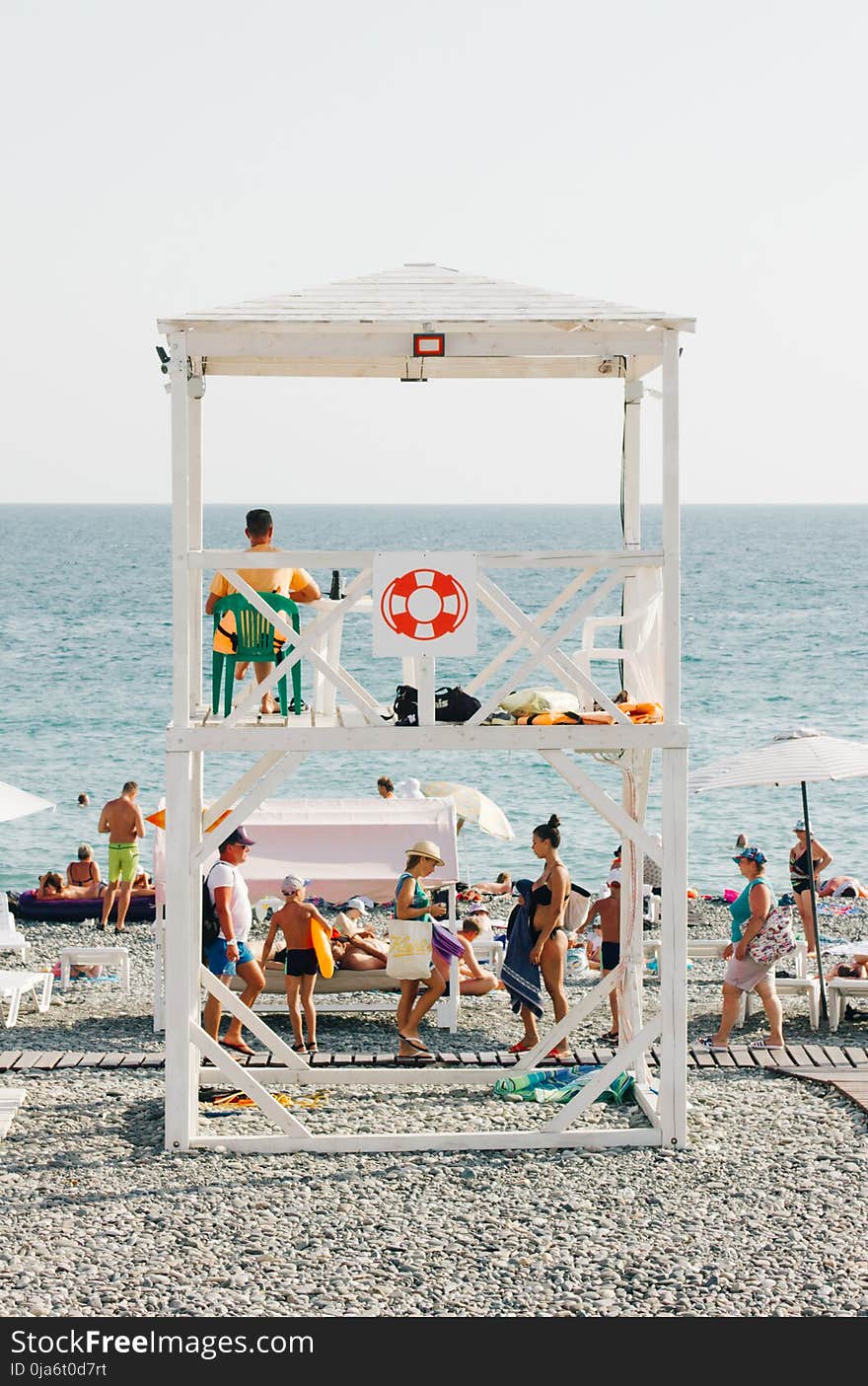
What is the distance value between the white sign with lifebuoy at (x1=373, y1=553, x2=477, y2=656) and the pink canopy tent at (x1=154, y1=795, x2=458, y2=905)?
201 inches

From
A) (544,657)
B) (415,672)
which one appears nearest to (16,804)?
(415,672)

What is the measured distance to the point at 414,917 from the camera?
13.1m

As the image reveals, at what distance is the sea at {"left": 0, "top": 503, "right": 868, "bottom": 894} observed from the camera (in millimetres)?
33719

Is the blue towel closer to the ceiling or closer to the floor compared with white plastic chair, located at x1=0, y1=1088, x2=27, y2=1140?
closer to the ceiling

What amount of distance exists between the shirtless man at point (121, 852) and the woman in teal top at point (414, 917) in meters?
8.28

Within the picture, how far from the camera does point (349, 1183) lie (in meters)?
10.4

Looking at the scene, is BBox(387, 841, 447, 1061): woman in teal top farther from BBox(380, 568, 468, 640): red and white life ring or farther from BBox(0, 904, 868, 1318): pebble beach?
BBox(380, 568, 468, 640): red and white life ring

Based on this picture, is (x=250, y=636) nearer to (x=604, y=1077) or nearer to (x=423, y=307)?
(x=423, y=307)

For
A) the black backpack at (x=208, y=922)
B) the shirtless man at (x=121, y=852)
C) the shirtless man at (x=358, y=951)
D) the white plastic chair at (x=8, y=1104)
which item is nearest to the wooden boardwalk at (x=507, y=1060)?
the white plastic chair at (x=8, y=1104)

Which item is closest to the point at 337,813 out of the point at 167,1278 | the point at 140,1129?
the point at 140,1129

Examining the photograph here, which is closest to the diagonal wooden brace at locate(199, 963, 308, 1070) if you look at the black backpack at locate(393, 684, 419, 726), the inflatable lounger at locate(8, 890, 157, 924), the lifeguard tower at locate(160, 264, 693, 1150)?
the lifeguard tower at locate(160, 264, 693, 1150)

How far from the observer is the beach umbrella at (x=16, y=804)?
1543 centimetres

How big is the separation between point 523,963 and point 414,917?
904 millimetres

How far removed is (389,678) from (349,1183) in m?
55.8
